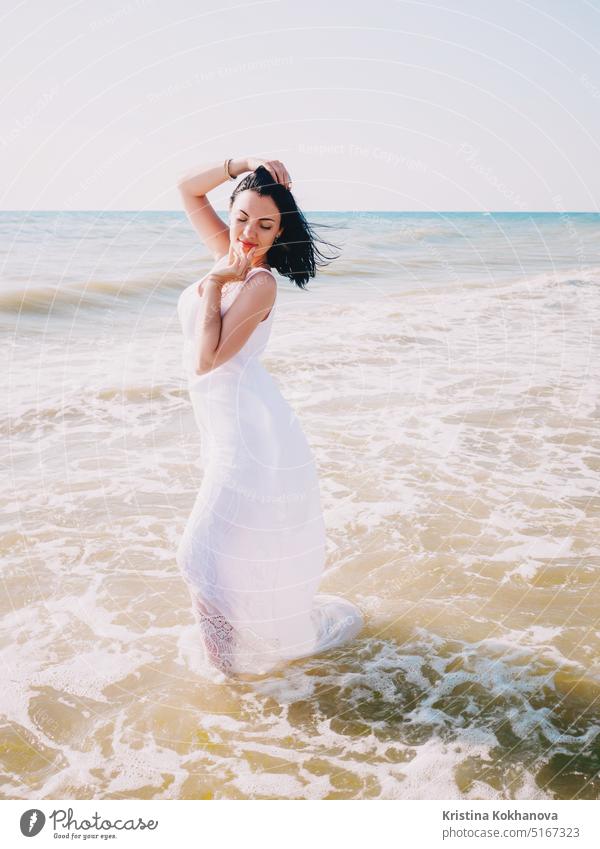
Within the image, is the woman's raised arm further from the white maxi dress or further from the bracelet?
the white maxi dress

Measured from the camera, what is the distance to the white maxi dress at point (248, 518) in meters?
3.95

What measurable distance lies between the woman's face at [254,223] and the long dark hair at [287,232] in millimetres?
34

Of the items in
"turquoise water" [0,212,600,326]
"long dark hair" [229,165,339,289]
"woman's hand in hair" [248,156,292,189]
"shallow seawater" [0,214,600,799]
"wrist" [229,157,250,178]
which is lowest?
"shallow seawater" [0,214,600,799]

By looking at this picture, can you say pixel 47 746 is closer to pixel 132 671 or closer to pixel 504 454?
pixel 132 671

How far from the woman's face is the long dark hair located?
3 cm

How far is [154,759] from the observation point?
376 cm

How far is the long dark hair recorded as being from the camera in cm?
373

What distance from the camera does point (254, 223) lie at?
3.74 meters

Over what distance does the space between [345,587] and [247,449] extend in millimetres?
1737

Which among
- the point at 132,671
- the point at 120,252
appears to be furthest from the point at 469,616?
the point at 120,252

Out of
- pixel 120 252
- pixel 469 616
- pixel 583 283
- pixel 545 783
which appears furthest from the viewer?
pixel 120 252

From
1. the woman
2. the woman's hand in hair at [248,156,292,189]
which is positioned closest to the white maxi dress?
the woman

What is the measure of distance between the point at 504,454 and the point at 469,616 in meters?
3.11

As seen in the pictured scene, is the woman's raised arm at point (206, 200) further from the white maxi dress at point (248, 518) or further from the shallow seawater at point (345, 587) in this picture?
the shallow seawater at point (345, 587)
